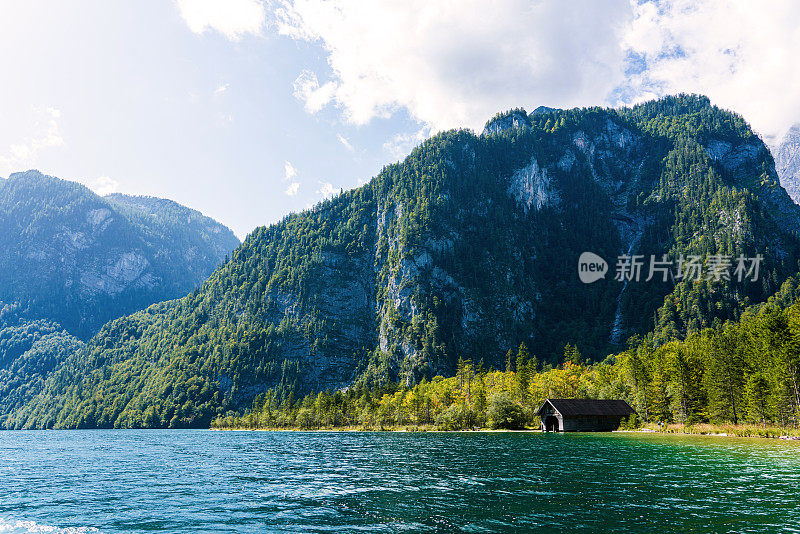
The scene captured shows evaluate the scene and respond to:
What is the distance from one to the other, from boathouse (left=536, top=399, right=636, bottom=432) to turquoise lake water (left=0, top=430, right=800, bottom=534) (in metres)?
57.8

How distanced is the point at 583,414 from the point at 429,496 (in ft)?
297

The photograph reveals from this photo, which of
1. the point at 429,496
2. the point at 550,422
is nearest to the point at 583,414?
the point at 550,422

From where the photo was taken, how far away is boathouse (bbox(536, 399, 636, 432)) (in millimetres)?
105750

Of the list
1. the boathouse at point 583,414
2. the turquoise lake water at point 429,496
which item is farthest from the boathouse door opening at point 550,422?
the turquoise lake water at point 429,496

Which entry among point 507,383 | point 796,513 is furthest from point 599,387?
point 796,513

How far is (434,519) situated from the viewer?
72.5 feet

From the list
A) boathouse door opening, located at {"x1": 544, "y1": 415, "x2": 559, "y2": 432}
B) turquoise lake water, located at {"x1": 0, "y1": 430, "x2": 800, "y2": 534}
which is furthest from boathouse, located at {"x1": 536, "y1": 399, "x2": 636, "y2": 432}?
turquoise lake water, located at {"x1": 0, "y1": 430, "x2": 800, "y2": 534}

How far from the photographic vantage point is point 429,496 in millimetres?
28000

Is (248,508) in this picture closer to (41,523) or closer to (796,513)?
(41,523)

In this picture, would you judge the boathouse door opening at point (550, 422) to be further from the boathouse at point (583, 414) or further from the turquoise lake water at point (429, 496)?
the turquoise lake water at point (429, 496)

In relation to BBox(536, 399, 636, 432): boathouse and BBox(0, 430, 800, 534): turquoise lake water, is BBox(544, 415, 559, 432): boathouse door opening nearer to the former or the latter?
BBox(536, 399, 636, 432): boathouse

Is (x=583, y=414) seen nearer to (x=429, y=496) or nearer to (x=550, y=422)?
(x=550, y=422)

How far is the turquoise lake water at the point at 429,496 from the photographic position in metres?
21.5

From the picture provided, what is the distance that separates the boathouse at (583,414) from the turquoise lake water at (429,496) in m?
57.8
